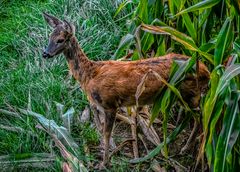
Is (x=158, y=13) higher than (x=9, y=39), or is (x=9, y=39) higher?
(x=158, y=13)

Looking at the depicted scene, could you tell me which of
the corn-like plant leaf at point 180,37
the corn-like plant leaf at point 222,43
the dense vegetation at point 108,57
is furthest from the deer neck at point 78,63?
the corn-like plant leaf at point 222,43

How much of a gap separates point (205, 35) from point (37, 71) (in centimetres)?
229

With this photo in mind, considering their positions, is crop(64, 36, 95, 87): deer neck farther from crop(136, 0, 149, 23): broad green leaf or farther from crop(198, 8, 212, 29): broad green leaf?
crop(198, 8, 212, 29): broad green leaf

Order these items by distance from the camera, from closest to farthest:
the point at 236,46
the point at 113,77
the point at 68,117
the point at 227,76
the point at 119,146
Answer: the point at 227,76 < the point at 236,46 < the point at 113,77 < the point at 119,146 < the point at 68,117

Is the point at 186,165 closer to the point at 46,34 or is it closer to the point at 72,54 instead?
the point at 72,54

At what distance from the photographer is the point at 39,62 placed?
6.18 meters

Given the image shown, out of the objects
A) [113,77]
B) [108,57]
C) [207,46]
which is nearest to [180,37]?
[207,46]

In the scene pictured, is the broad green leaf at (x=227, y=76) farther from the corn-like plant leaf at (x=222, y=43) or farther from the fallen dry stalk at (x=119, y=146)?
the fallen dry stalk at (x=119, y=146)

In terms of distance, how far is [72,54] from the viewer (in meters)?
4.75

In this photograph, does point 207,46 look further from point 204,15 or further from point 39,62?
point 39,62

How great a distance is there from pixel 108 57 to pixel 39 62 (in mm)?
694

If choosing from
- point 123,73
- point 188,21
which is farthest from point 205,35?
point 123,73

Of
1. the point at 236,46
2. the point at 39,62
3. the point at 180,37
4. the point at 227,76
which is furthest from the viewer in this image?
the point at 39,62

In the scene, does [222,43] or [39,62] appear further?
[39,62]
